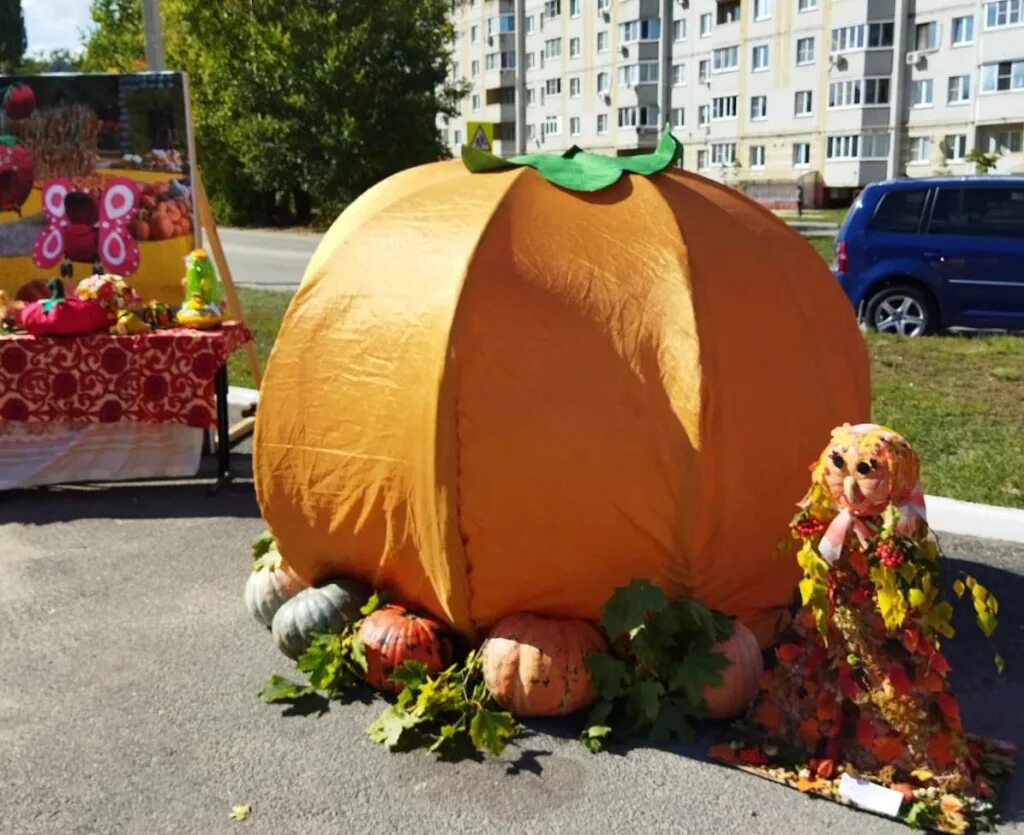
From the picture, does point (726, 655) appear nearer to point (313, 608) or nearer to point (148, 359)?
point (313, 608)

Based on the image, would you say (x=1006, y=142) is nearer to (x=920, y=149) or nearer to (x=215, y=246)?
(x=920, y=149)

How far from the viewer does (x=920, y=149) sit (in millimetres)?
47844

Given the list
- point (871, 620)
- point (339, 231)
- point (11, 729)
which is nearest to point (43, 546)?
point (11, 729)

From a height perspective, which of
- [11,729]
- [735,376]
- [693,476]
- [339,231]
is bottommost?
[11,729]

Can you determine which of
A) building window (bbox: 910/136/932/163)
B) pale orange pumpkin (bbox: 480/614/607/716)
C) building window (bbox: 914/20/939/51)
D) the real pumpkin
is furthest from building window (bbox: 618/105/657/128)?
pale orange pumpkin (bbox: 480/614/607/716)

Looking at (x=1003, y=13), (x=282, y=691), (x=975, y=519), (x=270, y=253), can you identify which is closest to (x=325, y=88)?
(x=270, y=253)

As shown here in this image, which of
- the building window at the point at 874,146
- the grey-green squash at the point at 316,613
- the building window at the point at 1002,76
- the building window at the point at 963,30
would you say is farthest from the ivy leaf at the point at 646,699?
the building window at the point at 874,146

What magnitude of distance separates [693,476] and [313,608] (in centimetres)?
168

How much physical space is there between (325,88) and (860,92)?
26.4 meters

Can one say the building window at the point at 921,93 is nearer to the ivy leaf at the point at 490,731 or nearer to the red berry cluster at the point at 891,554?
the red berry cluster at the point at 891,554

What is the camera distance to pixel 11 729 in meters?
4.33

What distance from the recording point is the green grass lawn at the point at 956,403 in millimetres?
7023

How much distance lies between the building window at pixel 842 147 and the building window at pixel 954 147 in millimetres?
3747

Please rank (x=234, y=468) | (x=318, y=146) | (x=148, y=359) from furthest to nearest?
1. (x=318, y=146)
2. (x=234, y=468)
3. (x=148, y=359)
